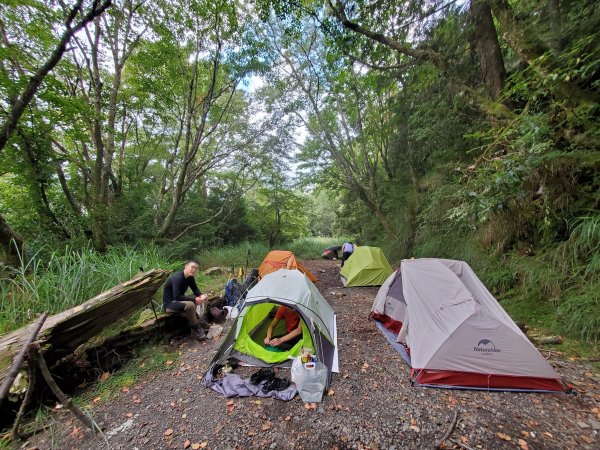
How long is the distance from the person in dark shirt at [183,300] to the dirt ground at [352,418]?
105 cm

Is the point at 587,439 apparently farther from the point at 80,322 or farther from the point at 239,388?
the point at 80,322

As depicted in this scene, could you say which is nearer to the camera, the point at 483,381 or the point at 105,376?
the point at 483,381

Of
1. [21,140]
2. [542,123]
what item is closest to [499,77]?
[542,123]

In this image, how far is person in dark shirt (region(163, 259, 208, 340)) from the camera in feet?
13.0

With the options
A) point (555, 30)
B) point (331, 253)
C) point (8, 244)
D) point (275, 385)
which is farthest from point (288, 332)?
point (331, 253)

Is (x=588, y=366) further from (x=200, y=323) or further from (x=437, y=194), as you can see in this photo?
(x=200, y=323)

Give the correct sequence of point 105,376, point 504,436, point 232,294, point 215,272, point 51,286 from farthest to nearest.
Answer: point 215,272 < point 232,294 < point 51,286 < point 105,376 < point 504,436

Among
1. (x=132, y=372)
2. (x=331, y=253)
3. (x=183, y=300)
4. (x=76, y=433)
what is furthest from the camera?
(x=331, y=253)

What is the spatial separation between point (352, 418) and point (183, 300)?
10.1 feet

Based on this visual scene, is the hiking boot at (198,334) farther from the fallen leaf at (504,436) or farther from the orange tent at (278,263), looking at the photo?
the fallen leaf at (504,436)

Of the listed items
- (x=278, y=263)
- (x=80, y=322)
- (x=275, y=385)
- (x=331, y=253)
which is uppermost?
(x=80, y=322)

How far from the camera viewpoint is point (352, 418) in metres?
2.39

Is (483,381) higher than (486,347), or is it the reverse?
(486,347)

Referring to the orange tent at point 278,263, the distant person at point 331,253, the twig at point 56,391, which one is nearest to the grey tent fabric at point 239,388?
the twig at point 56,391
